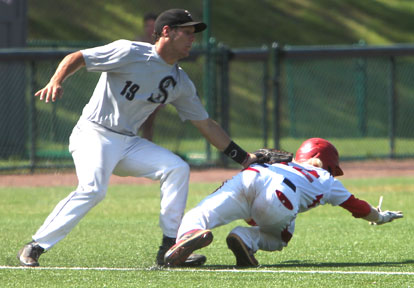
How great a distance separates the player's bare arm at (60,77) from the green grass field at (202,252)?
44.9 inches

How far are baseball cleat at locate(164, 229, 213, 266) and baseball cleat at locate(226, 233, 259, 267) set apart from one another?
364mm

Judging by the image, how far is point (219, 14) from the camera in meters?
24.6

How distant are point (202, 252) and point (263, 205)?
107cm

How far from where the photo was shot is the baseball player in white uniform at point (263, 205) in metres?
5.57

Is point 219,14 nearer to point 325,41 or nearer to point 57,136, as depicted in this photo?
point 325,41

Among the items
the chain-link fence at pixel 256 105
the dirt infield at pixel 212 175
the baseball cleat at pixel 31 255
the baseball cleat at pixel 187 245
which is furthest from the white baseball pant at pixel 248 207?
the chain-link fence at pixel 256 105

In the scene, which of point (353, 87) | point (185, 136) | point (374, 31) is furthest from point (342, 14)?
point (185, 136)

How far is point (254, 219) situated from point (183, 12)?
5.13 feet

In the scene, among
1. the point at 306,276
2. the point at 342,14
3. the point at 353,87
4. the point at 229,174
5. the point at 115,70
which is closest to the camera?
the point at 306,276

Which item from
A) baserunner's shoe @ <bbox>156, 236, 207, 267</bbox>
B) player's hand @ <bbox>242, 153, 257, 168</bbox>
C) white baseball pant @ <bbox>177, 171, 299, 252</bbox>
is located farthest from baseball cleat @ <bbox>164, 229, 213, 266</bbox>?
player's hand @ <bbox>242, 153, 257, 168</bbox>

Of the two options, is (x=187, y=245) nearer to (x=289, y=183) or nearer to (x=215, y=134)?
(x=289, y=183)

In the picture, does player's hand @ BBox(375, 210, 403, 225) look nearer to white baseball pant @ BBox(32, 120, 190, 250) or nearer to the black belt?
the black belt

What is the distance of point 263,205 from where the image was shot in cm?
564

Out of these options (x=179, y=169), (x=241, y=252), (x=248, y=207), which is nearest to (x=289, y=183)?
(x=248, y=207)
